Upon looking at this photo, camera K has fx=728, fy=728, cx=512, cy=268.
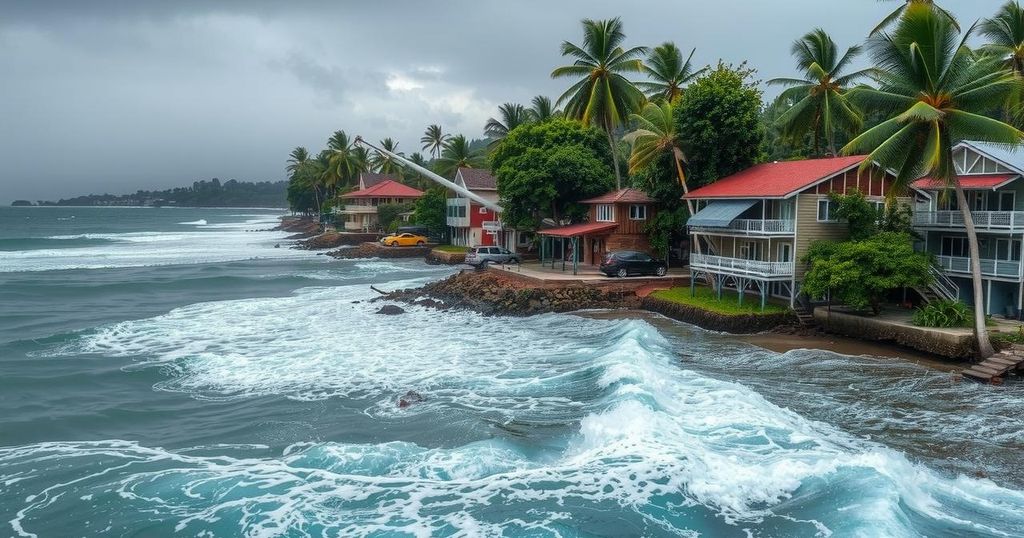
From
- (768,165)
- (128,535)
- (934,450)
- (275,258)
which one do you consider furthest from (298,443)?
(275,258)

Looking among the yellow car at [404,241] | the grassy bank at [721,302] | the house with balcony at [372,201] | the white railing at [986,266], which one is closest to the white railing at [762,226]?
the grassy bank at [721,302]

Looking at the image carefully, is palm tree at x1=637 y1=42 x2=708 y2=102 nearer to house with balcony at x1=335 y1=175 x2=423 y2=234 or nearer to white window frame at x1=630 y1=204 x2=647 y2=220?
white window frame at x1=630 y1=204 x2=647 y2=220

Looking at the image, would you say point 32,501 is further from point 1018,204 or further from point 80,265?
point 80,265

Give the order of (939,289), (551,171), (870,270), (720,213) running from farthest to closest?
1. (551,171)
2. (720,213)
3. (939,289)
4. (870,270)

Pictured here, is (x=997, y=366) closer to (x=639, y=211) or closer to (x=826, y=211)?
(x=826, y=211)

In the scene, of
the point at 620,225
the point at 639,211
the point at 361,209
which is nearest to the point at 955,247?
the point at 639,211

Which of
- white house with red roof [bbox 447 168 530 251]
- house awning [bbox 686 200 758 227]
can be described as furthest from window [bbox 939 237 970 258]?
white house with red roof [bbox 447 168 530 251]

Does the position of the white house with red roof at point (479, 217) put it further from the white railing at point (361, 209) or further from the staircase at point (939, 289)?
the staircase at point (939, 289)
